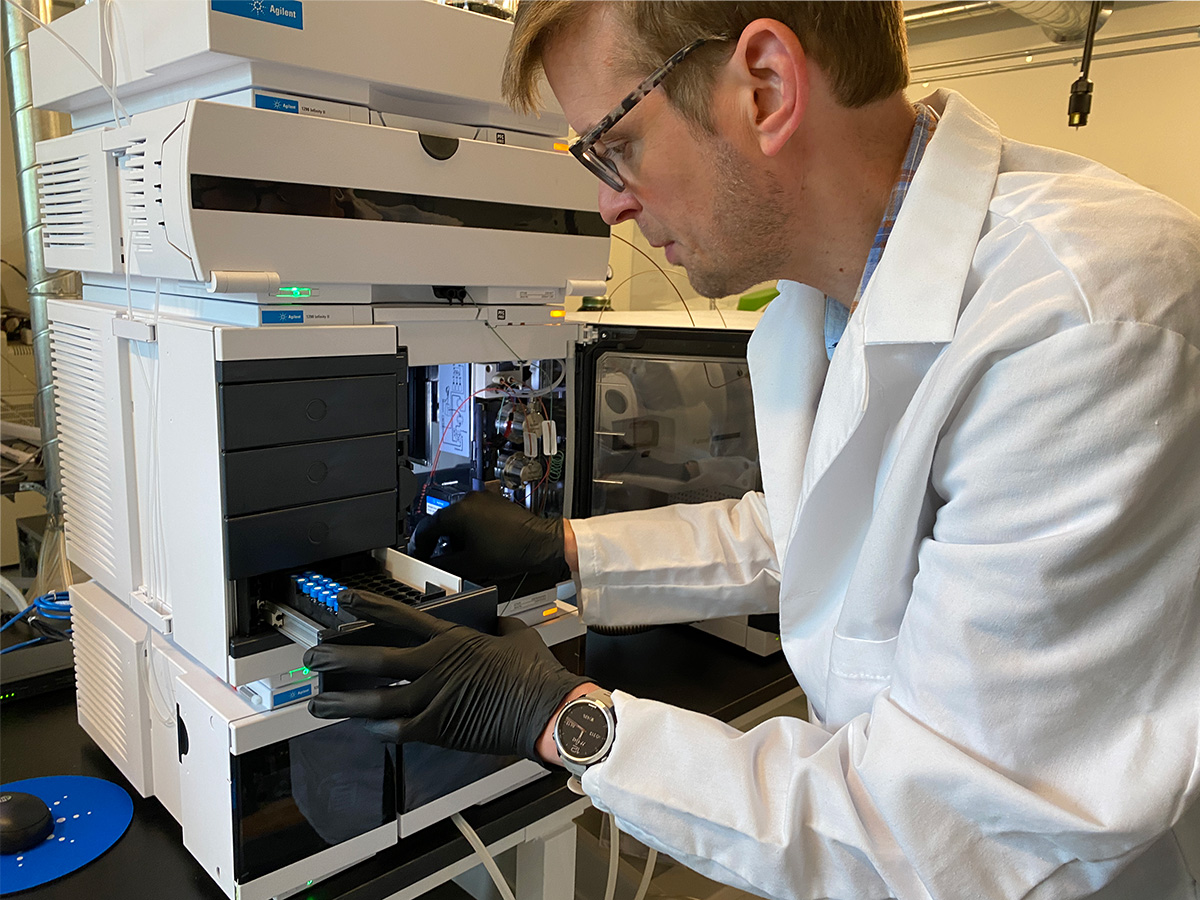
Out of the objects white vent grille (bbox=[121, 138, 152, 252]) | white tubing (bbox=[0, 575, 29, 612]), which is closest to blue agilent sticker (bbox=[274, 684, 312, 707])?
white vent grille (bbox=[121, 138, 152, 252])

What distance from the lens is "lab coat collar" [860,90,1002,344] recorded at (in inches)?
28.7

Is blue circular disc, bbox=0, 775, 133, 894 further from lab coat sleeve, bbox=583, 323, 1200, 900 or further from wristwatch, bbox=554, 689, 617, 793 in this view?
lab coat sleeve, bbox=583, 323, 1200, 900

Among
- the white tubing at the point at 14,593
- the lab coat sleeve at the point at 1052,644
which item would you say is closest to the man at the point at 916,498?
the lab coat sleeve at the point at 1052,644

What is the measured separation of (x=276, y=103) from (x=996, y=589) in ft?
2.64

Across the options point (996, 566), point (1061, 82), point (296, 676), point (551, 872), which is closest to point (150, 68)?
point (296, 676)

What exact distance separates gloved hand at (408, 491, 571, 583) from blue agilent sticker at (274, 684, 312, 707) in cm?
30

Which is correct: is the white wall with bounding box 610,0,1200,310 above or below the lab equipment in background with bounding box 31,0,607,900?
above

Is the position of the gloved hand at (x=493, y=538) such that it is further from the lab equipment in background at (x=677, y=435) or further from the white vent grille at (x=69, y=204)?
the white vent grille at (x=69, y=204)

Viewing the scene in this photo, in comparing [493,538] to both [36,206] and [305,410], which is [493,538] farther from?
[36,206]

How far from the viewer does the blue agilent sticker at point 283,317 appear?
87 cm

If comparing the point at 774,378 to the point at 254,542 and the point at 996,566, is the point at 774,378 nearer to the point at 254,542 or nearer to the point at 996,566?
the point at 996,566

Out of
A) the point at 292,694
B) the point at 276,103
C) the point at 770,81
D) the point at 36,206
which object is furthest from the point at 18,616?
the point at 770,81

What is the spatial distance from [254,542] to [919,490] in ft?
2.15

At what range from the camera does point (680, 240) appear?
0.87 metres
